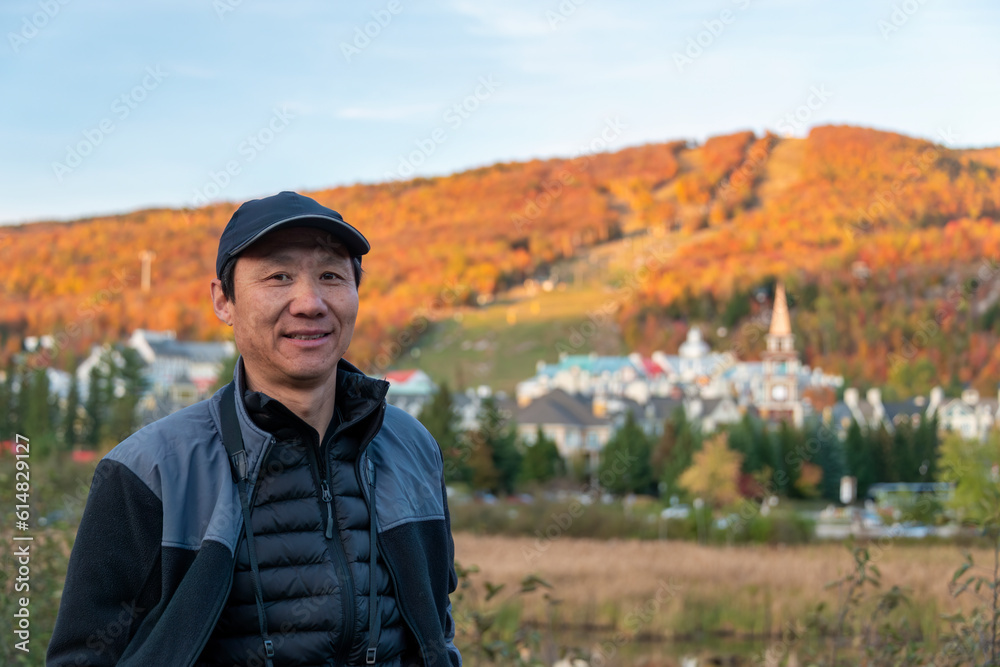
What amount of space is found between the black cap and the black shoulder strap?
31 cm

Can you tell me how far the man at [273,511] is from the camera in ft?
6.25

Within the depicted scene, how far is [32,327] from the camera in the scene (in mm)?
129000

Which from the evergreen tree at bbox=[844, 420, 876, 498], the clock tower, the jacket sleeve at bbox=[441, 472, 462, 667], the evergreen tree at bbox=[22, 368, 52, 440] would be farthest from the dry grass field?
the clock tower

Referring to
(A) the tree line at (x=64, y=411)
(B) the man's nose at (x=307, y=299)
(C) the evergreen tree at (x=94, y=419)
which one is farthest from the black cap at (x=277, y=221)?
(C) the evergreen tree at (x=94, y=419)

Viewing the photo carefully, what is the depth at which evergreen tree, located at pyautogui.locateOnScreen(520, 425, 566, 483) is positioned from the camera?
4659 centimetres

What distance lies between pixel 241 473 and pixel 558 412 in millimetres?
66509

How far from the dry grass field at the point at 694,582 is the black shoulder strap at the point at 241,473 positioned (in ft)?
43.3

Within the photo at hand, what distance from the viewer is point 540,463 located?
47.3m

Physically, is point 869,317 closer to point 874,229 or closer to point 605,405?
point 874,229

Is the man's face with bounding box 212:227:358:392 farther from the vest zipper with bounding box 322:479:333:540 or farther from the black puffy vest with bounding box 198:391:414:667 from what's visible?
the vest zipper with bounding box 322:479:333:540

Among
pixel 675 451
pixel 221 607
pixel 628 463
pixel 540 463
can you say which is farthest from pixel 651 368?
pixel 221 607

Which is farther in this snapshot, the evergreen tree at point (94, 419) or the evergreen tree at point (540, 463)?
the evergreen tree at point (94, 419)

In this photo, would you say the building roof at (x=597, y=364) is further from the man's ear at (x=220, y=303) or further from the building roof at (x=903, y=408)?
the man's ear at (x=220, y=303)

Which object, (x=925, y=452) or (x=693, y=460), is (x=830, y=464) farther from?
(x=693, y=460)
